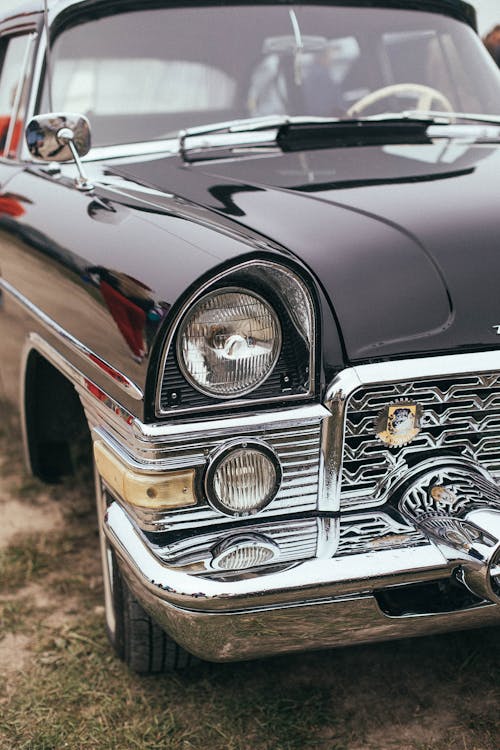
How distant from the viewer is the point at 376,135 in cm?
272

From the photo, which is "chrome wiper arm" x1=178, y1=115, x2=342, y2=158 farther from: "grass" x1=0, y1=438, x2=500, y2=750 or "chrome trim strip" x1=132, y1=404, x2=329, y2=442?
"grass" x1=0, y1=438, x2=500, y2=750

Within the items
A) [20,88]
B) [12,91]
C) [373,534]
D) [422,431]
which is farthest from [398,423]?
[12,91]

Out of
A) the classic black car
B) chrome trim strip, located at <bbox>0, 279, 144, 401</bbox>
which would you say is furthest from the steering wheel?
chrome trim strip, located at <bbox>0, 279, 144, 401</bbox>

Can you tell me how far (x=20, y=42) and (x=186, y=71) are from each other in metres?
0.63

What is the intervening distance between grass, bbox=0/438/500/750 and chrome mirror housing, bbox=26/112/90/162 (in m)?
1.30

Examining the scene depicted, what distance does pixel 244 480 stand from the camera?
5.73 ft

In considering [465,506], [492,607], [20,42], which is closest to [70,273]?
[465,506]

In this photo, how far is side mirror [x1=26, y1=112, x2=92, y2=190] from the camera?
236 centimetres

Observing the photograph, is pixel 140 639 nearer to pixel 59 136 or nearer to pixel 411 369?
pixel 411 369

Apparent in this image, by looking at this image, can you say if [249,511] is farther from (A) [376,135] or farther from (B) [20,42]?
(B) [20,42]

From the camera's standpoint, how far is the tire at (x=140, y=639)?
2156 mm

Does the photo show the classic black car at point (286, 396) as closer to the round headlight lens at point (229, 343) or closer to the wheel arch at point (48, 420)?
the round headlight lens at point (229, 343)

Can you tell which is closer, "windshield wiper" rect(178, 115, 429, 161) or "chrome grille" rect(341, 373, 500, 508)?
"chrome grille" rect(341, 373, 500, 508)

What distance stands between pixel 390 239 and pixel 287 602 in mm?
769
